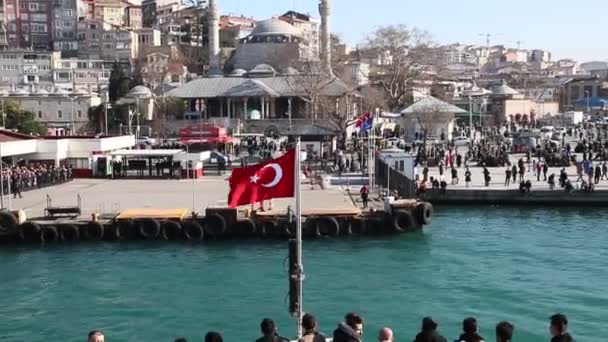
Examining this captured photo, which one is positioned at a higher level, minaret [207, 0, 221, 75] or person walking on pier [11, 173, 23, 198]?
minaret [207, 0, 221, 75]

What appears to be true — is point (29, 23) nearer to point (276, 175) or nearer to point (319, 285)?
point (319, 285)

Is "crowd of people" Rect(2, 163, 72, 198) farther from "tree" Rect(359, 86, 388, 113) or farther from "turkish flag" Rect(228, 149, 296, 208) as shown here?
"tree" Rect(359, 86, 388, 113)

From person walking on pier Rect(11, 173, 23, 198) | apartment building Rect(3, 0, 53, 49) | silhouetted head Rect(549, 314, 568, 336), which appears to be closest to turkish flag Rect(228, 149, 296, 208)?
silhouetted head Rect(549, 314, 568, 336)

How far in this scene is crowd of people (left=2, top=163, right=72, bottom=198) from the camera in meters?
30.8

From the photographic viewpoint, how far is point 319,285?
19.0 metres

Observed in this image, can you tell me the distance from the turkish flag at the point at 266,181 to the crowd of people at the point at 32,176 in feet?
68.1

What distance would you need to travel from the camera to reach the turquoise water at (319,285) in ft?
52.5

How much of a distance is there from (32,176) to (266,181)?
24.3 meters

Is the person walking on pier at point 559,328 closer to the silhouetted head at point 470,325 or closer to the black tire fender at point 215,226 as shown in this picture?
the silhouetted head at point 470,325

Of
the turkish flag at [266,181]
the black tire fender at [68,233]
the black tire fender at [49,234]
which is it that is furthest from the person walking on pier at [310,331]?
the black tire fender at [49,234]

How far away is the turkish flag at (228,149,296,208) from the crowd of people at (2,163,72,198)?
20.8 metres

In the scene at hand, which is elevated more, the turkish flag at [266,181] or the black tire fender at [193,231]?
the turkish flag at [266,181]

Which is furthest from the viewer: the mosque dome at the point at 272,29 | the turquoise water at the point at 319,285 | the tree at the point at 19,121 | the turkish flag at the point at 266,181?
the mosque dome at the point at 272,29

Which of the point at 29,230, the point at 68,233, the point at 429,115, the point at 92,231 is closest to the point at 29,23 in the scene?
the point at 429,115
